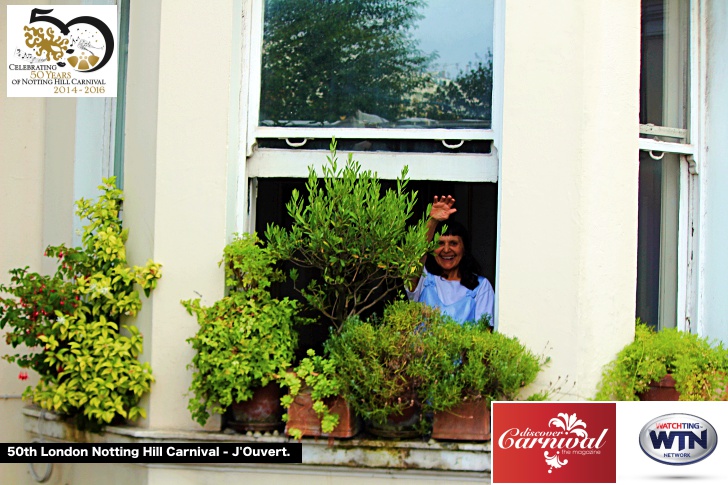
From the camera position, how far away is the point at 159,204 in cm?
446

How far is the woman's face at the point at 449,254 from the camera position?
5.24 m

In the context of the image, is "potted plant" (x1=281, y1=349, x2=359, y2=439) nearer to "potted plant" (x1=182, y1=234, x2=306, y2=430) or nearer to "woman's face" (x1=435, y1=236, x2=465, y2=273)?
"potted plant" (x1=182, y1=234, x2=306, y2=430)

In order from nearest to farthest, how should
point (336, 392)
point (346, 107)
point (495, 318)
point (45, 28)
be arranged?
point (336, 392)
point (495, 318)
point (346, 107)
point (45, 28)

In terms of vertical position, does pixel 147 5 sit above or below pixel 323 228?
above

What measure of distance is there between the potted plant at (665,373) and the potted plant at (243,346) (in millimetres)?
1582

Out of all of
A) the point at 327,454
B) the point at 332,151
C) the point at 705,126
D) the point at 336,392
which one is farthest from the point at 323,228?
the point at 705,126

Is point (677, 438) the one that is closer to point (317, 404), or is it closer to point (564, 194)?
point (564, 194)

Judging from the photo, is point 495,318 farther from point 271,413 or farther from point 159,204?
point 159,204

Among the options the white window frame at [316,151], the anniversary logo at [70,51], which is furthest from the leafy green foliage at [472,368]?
the anniversary logo at [70,51]

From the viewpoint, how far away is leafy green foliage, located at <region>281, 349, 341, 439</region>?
13.4 feet

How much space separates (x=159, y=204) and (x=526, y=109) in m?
1.92

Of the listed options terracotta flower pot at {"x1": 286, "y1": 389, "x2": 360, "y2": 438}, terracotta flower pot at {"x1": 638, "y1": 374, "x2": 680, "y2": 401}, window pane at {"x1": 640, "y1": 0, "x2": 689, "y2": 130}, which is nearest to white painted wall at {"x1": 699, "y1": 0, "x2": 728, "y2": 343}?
window pane at {"x1": 640, "y1": 0, "x2": 689, "y2": 130}

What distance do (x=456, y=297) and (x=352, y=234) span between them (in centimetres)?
109

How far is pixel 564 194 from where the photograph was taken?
4266 mm
